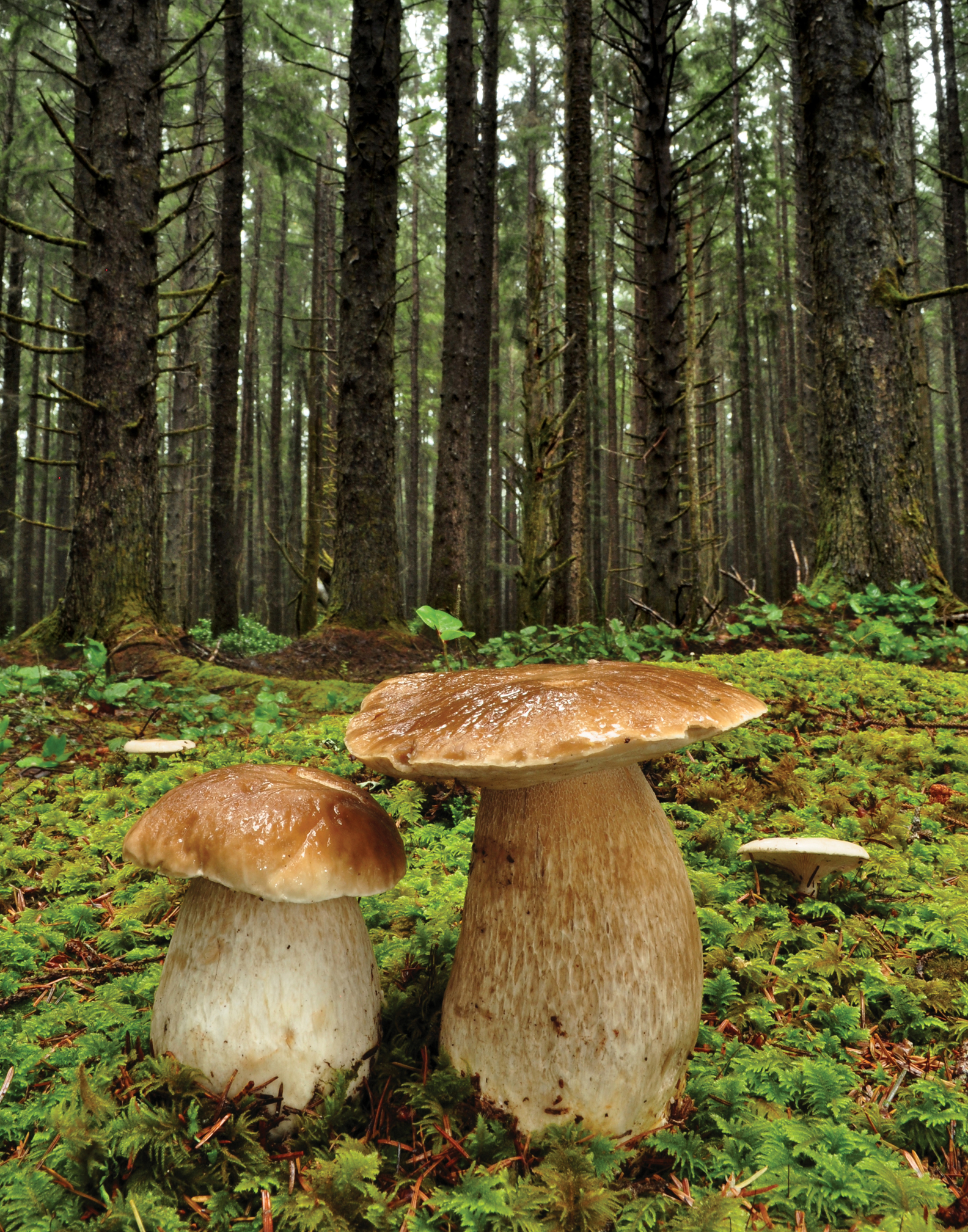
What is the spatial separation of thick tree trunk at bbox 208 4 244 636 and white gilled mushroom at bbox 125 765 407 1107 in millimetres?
11554

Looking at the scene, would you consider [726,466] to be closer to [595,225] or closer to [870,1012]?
[595,225]

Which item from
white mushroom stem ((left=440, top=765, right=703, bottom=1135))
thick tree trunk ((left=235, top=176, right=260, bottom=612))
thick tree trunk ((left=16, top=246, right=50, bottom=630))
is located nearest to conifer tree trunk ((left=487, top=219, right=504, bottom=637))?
thick tree trunk ((left=235, top=176, right=260, bottom=612))

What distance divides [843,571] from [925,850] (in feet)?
11.8

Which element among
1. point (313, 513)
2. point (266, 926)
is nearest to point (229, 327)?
point (313, 513)

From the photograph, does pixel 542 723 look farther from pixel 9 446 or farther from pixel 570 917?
pixel 9 446

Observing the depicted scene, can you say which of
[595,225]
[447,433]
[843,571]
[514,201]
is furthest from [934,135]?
[843,571]

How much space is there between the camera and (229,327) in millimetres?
12117

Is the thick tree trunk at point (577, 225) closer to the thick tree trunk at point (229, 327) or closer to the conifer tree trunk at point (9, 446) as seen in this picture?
the thick tree trunk at point (229, 327)

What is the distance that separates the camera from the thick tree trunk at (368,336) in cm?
703

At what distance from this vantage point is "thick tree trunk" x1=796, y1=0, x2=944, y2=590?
5.41 m

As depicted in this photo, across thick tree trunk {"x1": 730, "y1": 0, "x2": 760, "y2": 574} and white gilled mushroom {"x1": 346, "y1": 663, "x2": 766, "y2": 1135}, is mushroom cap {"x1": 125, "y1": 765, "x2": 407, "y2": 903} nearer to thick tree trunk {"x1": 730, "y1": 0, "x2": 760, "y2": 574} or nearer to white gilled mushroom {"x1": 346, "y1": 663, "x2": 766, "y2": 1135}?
white gilled mushroom {"x1": 346, "y1": 663, "x2": 766, "y2": 1135}

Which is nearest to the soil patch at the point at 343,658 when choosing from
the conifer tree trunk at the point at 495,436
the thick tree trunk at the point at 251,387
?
the conifer tree trunk at the point at 495,436

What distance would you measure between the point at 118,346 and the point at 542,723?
5814 millimetres

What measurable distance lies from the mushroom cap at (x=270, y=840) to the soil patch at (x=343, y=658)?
14.1ft
